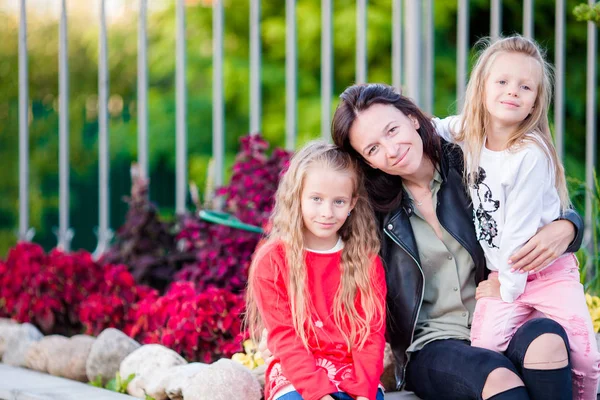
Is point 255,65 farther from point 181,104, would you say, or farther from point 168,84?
point 168,84

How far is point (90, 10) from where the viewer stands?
8.42m

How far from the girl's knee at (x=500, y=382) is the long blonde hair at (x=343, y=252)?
1.26 feet

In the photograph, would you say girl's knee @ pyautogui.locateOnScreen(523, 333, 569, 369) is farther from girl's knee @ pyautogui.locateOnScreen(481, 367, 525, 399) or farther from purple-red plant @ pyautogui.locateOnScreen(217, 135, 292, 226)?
purple-red plant @ pyautogui.locateOnScreen(217, 135, 292, 226)

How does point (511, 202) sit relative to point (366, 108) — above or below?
below

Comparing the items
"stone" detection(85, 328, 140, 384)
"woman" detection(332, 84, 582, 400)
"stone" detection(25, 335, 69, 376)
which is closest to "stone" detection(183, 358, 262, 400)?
"woman" detection(332, 84, 582, 400)

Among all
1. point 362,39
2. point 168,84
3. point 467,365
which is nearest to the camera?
point 467,365

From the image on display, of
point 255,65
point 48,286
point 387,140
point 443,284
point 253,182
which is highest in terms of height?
point 255,65

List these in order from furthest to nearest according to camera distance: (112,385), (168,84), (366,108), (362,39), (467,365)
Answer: (168,84), (362,39), (112,385), (366,108), (467,365)

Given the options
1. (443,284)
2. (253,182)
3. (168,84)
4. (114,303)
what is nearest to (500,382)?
(443,284)

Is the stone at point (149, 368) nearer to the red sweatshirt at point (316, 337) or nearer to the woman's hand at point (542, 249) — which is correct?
the red sweatshirt at point (316, 337)

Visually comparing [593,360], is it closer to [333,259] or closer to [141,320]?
[333,259]

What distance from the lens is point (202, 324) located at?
3.30 meters

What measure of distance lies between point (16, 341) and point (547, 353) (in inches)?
90.3

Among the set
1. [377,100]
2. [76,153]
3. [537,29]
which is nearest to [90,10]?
[76,153]
